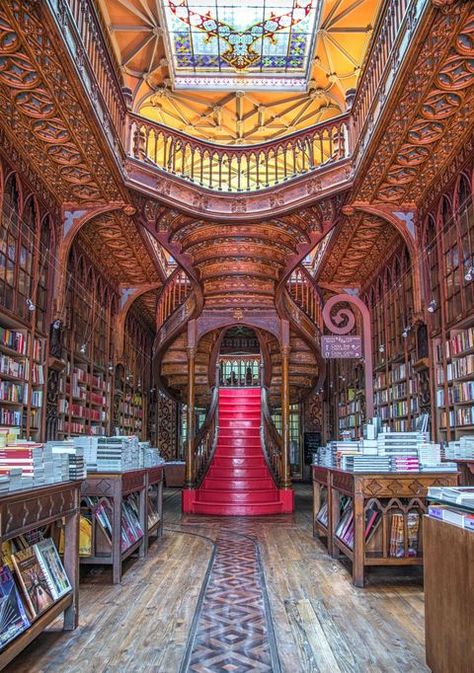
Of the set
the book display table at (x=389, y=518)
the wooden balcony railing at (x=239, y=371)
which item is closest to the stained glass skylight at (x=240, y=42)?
the wooden balcony railing at (x=239, y=371)

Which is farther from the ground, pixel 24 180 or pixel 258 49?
pixel 258 49

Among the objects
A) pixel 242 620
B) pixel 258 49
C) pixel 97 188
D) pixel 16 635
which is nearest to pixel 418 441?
pixel 242 620

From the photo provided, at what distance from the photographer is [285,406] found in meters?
9.34

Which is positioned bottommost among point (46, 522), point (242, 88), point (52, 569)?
point (52, 569)

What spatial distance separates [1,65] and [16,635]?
4.42m

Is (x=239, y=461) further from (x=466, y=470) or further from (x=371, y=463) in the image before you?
(x=371, y=463)

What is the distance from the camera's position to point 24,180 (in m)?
6.43

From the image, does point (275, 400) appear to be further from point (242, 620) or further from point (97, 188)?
→ point (242, 620)

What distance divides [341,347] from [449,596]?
4060 mm

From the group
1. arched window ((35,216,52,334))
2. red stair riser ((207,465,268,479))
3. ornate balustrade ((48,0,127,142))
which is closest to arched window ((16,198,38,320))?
arched window ((35,216,52,334))

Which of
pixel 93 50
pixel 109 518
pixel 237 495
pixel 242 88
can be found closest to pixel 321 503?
pixel 237 495

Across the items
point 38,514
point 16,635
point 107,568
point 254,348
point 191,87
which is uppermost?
point 191,87

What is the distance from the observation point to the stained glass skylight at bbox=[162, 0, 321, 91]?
9.52 meters

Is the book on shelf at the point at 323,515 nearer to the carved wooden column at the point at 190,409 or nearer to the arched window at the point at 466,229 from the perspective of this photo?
the arched window at the point at 466,229
